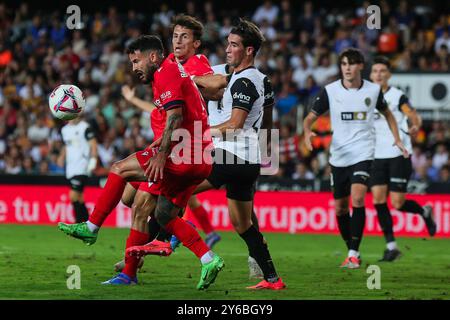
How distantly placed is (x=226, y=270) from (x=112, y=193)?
2.59 metres

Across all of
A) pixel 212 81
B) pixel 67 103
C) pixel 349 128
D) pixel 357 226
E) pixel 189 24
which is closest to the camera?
pixel 212 81

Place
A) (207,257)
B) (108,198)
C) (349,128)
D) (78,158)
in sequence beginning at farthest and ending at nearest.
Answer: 1. (78,158)
2. (349,128)
3. (108,198)
4. (207,257)

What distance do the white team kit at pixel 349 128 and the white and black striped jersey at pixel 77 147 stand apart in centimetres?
550

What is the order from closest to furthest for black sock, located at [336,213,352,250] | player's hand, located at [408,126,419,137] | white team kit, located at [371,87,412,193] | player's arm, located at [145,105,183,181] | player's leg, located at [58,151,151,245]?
player's arm, located at [145,105,183,181] → player's leg, located at [58,151,151,245] → black sock, located at [336,213,352,250] → player's hand, located at [408,126,419,137] → white team kit, located at [371,87,412,193]

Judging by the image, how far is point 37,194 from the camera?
61.2 feet

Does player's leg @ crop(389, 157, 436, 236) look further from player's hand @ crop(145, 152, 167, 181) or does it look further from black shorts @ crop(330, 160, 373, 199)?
player's hand @ crop(145, 152, 167, 181)

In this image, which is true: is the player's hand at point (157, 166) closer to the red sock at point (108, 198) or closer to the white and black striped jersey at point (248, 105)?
the red sock at point (108, 198)

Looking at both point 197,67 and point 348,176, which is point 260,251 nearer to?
point 197,67

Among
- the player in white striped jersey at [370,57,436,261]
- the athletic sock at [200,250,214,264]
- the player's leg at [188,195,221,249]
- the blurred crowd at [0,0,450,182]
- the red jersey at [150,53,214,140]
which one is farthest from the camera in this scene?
the blurred crowd at [0,0,450,182]

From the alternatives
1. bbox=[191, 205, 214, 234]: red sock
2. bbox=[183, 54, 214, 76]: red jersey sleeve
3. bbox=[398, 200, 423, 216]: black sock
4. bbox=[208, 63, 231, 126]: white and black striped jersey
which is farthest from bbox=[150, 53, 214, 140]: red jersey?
bbox=[398, 200, 423, 216]: black sock

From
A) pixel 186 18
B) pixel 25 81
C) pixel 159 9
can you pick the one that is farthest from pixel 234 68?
pixel 159 9

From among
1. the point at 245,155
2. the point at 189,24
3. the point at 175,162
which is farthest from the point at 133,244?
the point at 189,24

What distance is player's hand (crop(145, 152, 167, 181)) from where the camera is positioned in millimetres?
8430

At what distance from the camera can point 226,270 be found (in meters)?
11.2
